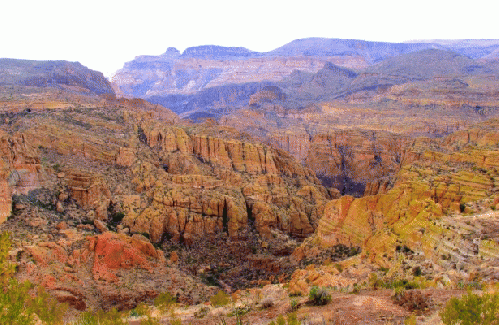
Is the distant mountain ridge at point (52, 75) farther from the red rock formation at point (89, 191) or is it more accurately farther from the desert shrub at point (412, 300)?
the desert shrub at point (412, 300)

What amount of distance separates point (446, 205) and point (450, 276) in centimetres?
1249

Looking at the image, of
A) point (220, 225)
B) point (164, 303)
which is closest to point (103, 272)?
point (164, 303)

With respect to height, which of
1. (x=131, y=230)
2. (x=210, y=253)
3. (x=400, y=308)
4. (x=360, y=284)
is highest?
(x=400, y=308)

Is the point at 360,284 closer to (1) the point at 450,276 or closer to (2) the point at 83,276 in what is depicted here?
(1) the point at 450,276

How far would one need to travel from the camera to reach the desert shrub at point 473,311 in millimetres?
13859

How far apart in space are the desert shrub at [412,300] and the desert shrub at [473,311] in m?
4.23

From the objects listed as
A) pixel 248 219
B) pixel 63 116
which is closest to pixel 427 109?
pixel 248 219

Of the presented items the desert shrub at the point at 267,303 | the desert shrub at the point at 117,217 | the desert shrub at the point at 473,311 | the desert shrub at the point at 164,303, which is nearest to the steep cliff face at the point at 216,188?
the desert shrub at the point at 117,217

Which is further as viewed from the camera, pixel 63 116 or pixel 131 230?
pixel 63 116

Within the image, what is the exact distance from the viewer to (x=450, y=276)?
72.8 ft

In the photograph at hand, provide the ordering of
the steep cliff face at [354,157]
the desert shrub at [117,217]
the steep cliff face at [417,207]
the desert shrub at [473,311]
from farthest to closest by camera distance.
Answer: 1. the steep cliff face at [354,157]
2. the desert shrub at [117,217]
3. the steep cliff face at [417,207]
4. the desert shrub at [473,311]

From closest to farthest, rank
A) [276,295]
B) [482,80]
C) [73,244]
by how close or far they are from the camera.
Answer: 1. [276,295]
2. [73,244]
3. [482,80]

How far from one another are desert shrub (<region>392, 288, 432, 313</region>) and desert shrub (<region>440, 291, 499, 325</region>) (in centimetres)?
423

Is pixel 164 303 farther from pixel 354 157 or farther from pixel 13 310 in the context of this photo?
pixel 354 157
